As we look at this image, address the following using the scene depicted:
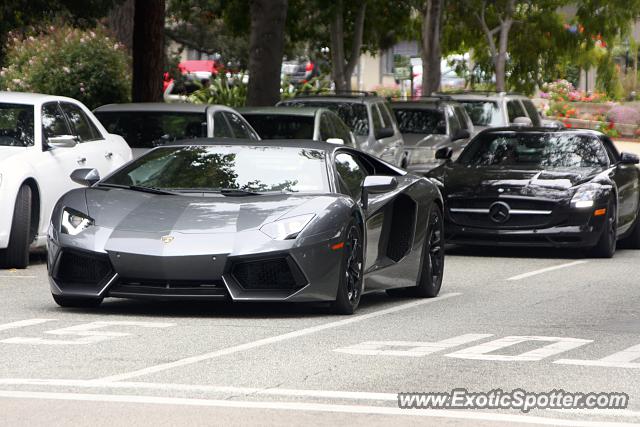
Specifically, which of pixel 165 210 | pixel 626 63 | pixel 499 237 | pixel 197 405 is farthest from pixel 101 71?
pixel 626 63

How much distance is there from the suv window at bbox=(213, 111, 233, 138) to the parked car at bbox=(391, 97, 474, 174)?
749cm

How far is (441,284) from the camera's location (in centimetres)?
1367

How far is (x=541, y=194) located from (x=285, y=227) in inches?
279

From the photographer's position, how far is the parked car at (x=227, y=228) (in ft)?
34.0

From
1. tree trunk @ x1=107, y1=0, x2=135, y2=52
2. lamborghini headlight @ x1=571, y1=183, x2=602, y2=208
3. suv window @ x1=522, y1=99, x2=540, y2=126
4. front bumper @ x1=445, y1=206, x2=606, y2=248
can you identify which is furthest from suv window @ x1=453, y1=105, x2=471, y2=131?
tree trunk @ x1=107, y1=0, x2=135, y2=52

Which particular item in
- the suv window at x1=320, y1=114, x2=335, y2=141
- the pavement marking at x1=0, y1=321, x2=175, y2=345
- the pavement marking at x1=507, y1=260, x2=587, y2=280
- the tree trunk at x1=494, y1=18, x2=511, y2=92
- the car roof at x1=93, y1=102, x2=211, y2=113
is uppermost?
the tree trunk at x1=494, y1=18, x2=511, y2=92

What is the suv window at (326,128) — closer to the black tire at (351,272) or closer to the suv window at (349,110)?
the suv window at (349,110)

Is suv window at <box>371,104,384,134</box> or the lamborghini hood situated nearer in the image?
the lamborghini hood

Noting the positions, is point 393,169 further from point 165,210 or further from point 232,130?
point 232,130

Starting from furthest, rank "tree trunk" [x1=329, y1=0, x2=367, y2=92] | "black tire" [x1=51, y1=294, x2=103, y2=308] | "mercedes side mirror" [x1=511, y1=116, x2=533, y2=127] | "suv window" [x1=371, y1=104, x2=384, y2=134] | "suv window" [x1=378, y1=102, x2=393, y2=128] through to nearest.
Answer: "tree trunk" [x1=329, y1=0, x2=367, y2=92] < "mercedes side mirror" [x1=511, y1=116, x2=533, y2=127] < "suv window" [x1=378, y1=102, x2=393, y2=128] < "suv window" [x1=371, y1=104, x2=384, y2=134] < "black tire" [x1=51, y1=294, x2=103, y2=308]

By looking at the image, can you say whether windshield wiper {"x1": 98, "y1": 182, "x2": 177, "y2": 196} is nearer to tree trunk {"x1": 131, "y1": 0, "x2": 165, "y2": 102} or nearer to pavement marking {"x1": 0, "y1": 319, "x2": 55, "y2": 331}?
pavement marking {"x1": 0, "y1": 319, "x2": 55, "y2": 331}

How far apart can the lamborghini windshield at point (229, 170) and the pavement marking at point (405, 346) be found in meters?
1.82

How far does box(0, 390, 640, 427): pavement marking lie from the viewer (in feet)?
23.2

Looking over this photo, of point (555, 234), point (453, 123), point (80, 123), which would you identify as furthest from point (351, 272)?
point (453, 123)
